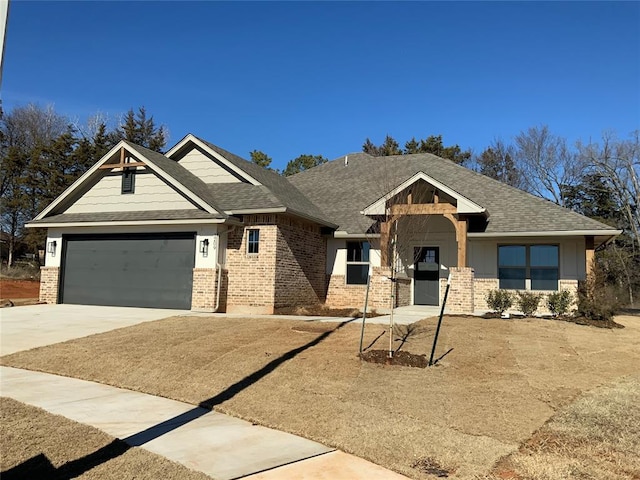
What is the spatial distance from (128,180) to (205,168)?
2.83 meters

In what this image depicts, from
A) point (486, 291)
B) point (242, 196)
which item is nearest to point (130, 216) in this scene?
point (242, 196)

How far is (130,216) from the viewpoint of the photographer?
17594 millimetres

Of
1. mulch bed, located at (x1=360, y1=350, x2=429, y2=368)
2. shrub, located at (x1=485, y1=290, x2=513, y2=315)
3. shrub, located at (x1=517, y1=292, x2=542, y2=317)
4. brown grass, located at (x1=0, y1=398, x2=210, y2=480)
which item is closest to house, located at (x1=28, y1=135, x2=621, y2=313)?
shrub, located at (x1=485, y1=290, x2=513, y2=315)

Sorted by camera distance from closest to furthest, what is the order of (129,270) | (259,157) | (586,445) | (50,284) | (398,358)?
(586,445) < (398,358) < (129,270) < (50,284) < (259,157)

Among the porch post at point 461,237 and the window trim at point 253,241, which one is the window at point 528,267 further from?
the window trim at point 253,241

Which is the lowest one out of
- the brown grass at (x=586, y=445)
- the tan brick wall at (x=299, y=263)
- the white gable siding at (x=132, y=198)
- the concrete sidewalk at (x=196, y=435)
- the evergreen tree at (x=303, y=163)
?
the concrete sidewalk at (x=196, y=435)

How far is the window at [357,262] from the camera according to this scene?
1941 cm

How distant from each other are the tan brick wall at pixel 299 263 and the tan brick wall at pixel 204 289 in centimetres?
203

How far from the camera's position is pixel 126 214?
703 inches

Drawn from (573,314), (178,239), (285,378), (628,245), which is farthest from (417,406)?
(628,245)

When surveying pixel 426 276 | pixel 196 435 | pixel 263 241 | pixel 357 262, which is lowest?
pixel 196 435

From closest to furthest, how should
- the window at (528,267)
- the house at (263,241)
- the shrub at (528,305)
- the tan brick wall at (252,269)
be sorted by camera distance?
the shrub at (528,305) → the tan brick wall at (252,269) → the house at (263,241) → the window at (528,267)

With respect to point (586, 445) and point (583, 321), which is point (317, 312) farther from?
point (586, 445)

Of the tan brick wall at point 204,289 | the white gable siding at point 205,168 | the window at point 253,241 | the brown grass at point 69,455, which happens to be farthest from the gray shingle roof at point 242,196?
the brown grass at point 69,455
